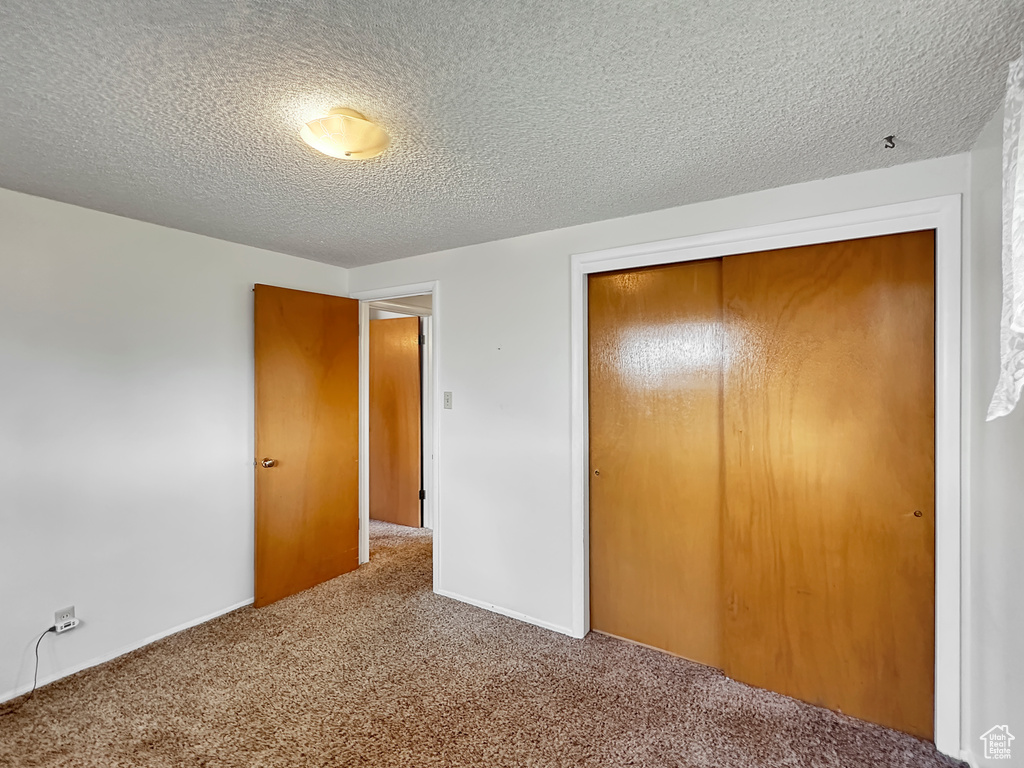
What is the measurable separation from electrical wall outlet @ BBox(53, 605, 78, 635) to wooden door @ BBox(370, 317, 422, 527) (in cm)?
269

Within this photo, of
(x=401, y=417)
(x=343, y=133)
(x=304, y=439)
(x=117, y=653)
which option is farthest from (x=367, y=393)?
(x=343, y=133)

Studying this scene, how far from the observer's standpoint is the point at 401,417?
4883 mm

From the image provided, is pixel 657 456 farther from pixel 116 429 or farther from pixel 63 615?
pixel 63 615

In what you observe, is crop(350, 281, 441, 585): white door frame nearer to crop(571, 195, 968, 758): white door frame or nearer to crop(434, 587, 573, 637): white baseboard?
crop(434, 587, 573, 637): white baseboard

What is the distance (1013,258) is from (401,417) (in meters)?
4.43

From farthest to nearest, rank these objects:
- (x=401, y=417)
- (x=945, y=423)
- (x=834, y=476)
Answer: (x=401, y=417) < (x=834, y=476) < (x=945, y=423)

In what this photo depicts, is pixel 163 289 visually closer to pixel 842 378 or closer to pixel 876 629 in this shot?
pixel 842 378

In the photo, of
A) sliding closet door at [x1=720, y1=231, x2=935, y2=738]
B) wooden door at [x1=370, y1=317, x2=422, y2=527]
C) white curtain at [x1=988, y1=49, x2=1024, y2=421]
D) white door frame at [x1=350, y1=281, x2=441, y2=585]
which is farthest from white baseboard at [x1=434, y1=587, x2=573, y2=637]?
white curtain at [x1=988, y1=49, x2=1024, y2=421]

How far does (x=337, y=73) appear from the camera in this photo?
4.39ft

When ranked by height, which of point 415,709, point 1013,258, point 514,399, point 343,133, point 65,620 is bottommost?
point 415,709

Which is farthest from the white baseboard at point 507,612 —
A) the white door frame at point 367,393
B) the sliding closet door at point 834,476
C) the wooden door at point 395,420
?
the wooden door at point 395,420

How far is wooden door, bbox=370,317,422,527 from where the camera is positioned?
15.8 feet

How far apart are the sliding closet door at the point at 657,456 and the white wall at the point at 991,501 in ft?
3.07

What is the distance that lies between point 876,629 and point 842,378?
3.53ft
